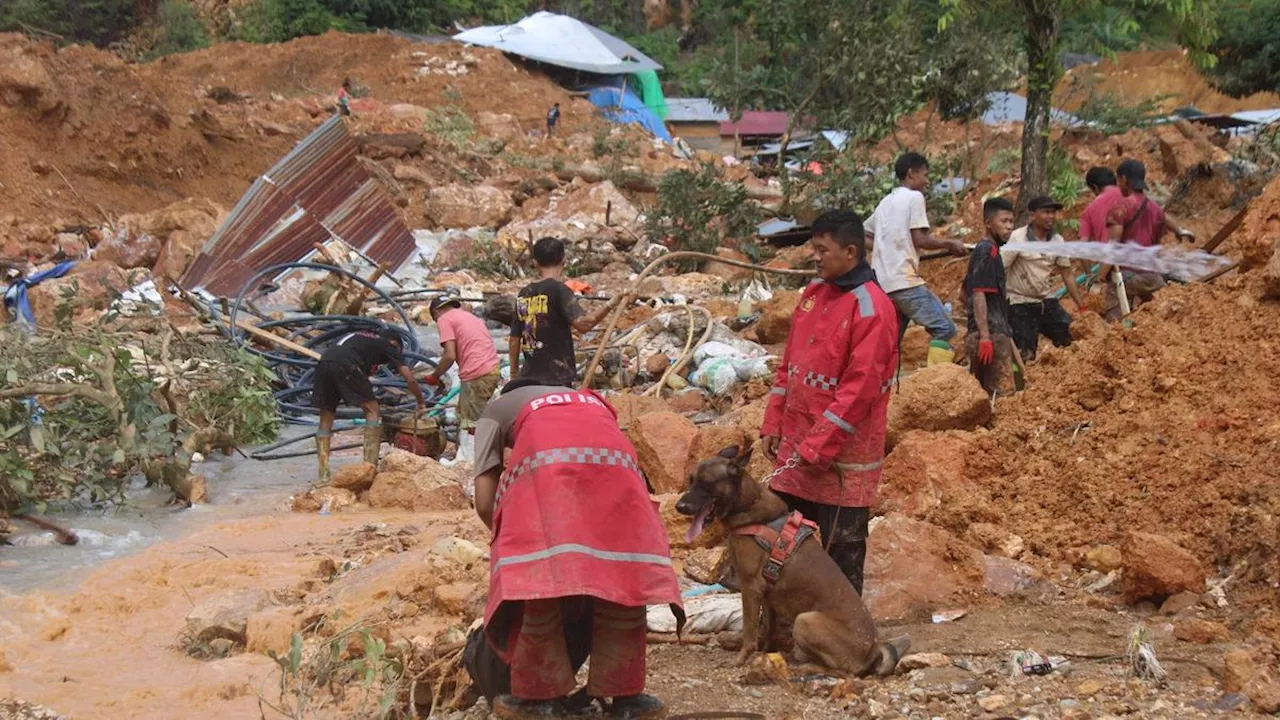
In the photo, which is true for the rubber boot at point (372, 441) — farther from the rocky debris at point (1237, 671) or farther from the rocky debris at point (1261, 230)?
the rocky debris at point (1237, 671)

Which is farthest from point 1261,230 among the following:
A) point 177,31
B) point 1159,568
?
point 177,31

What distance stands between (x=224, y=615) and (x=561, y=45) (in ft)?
112

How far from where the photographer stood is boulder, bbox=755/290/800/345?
11.5 m

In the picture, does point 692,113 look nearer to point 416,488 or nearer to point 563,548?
point 416,488

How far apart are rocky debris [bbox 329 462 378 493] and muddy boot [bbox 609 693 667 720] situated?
5325 mm

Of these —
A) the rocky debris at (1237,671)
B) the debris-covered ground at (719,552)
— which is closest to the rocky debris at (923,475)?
the debris-covered ground at (719,552)

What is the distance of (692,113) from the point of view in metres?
39.6

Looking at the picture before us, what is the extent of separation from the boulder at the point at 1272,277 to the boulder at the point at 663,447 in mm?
3313

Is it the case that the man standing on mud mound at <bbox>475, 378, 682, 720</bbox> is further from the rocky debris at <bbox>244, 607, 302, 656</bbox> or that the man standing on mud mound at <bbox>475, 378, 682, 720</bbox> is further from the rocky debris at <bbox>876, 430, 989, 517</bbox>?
the rocky debris at <bbox>876, 430, 989, 517</bbox>

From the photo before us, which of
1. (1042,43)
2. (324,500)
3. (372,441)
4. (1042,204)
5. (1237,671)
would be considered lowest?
(324,500)

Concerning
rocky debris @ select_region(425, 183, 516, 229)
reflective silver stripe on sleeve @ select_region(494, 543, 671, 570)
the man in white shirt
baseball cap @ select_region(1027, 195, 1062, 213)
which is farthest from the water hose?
rocky debris @ select_region(425, 183, 516, 229)

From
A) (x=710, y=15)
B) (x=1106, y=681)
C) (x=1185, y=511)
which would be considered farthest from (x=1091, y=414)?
(x=710, y=15)

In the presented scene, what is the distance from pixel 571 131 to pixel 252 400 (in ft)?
79.9

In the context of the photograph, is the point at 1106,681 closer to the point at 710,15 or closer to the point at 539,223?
the point at 539,223
